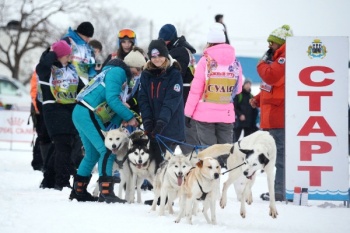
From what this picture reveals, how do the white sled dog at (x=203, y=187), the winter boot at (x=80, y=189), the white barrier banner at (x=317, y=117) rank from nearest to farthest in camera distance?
the white sled dog at (x=203, y=187) → the winter boot at (x=80, y=189) → the white barrier banner at (x=317, y=117)

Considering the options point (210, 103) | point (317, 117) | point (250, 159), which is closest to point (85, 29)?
point (210, 103)

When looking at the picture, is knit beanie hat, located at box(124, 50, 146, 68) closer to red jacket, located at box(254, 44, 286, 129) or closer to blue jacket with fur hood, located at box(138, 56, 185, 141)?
blue jacket with fur hood, located at box(138, 56, 185, 141)

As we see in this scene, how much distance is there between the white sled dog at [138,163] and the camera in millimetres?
7750

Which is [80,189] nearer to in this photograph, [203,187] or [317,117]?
[203,187]

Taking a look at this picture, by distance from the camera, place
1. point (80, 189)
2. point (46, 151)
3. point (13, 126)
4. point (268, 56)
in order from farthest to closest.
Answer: point (13, 126) < point (46, 151) < point (268, 56) < point (80, 189)

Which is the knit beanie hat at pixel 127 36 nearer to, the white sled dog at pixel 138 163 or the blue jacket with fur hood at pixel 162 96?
the blue jacket with fur hood at pixel 162 96

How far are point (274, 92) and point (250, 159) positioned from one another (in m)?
2.14

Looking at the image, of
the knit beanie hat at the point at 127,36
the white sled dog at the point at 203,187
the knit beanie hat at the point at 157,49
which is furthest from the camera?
the knit beanie hat at the point at 127,36

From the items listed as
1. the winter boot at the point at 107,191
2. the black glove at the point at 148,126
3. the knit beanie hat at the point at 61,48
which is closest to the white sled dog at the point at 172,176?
the black glove at the point at 148,126

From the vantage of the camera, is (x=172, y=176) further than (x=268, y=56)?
No

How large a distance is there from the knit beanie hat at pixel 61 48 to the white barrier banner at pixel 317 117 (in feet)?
8.61

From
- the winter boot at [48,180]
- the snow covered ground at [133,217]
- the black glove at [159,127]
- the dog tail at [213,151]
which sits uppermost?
the black glove at [159,127]

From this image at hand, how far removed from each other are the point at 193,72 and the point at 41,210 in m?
2.96

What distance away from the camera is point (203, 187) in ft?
21.4
